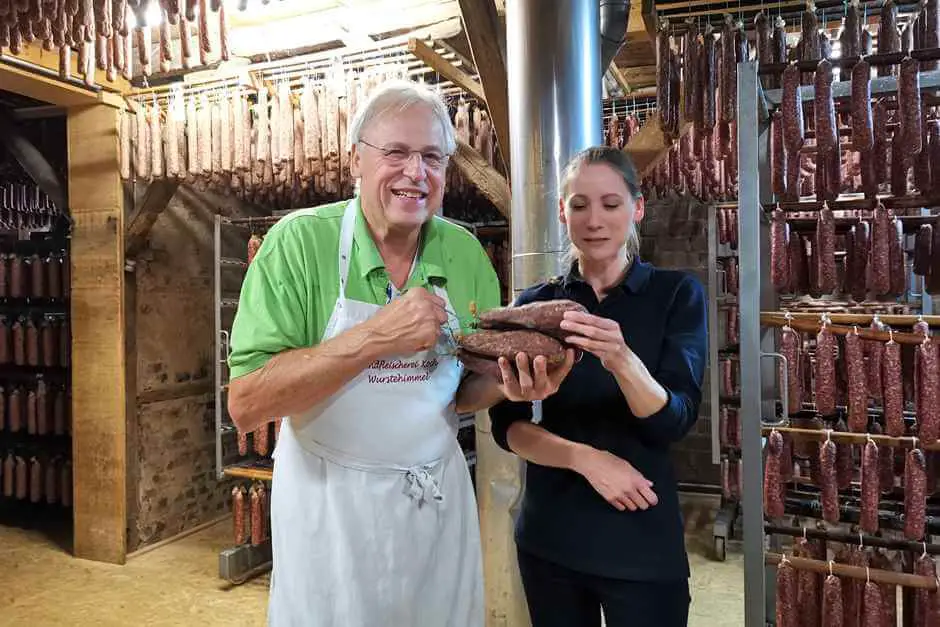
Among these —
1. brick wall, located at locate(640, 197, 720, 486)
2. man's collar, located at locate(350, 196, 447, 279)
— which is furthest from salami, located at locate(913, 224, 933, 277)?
brick wall, located at locate(640, 197, 720, 486)

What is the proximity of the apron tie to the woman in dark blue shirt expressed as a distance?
0.25m

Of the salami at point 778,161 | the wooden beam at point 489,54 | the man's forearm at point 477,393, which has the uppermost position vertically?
the wooden beam at point 489,54

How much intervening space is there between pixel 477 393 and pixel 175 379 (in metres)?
6.08

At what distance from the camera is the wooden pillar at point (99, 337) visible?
6375 millimetres

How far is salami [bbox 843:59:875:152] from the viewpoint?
3182mm


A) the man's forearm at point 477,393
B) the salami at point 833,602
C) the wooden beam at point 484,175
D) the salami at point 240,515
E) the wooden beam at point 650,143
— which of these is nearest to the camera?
the man's forearm at point 477,393

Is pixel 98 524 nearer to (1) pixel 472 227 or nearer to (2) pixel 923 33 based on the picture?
(1) pixel 472 227

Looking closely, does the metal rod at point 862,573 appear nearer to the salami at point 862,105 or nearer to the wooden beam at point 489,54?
the salami at point 862,105

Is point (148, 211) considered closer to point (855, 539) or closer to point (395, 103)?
point (395, 103)

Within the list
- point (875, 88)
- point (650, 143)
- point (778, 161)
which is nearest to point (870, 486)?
point (778, 161)

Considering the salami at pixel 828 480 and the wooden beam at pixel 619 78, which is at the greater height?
the wooden beam at pixel 619 78

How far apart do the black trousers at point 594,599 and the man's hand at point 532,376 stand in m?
0.53

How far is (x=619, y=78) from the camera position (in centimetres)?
635

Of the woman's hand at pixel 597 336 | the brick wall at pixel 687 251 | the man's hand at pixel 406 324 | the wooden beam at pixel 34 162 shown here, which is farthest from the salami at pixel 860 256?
the wooden beam at pixel 34 162
